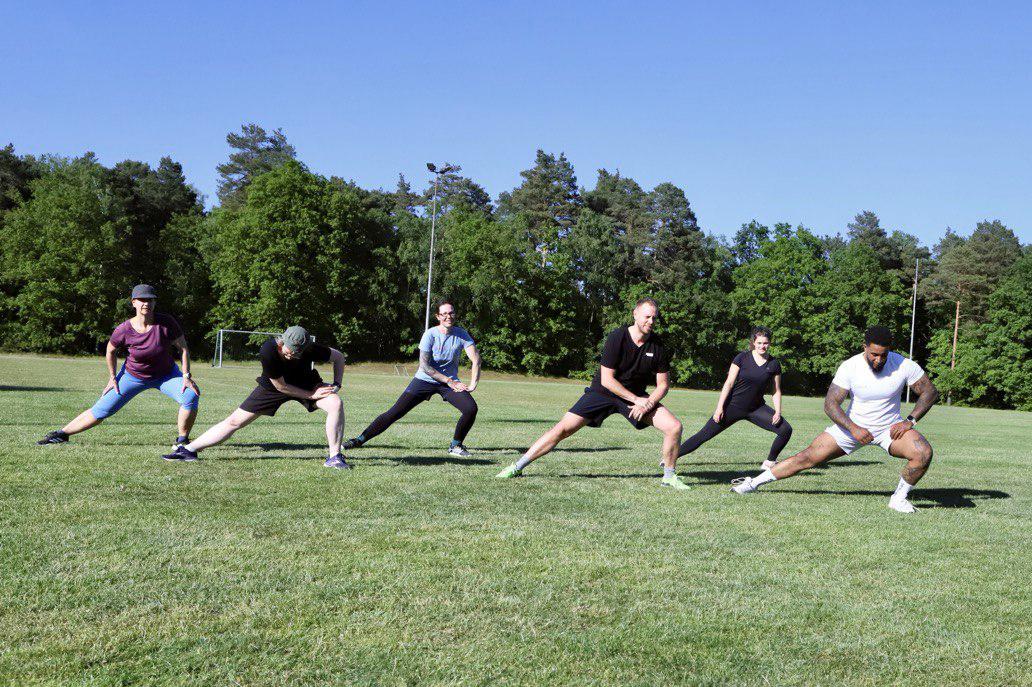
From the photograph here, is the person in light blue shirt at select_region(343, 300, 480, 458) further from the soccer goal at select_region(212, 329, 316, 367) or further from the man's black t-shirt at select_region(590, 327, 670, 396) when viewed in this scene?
the soccer goal at select_region(212, 329, 316, 367)

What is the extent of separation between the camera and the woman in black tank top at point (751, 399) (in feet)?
32.8

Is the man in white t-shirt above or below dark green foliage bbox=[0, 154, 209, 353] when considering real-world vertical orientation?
below

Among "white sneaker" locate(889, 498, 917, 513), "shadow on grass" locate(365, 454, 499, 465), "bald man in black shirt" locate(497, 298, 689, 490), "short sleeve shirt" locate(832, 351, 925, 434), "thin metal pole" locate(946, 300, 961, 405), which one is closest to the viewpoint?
"short sleeve shirt" locate(832, 351, 925, 434)

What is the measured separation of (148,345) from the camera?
9.10m

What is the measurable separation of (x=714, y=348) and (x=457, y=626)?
6283cm

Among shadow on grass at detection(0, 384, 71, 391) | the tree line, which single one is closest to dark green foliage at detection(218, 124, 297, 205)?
the tree line

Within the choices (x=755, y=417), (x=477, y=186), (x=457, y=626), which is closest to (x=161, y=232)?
(x=477, y=186)

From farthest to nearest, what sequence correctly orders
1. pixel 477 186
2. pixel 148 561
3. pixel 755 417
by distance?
pixel 477 186, pixel 755 417, pixel 148 561

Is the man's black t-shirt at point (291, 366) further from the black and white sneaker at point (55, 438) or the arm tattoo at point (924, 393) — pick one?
the arm tattoo at point (924, 393)

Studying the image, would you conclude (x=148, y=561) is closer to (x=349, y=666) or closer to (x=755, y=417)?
(x=349, y=666)

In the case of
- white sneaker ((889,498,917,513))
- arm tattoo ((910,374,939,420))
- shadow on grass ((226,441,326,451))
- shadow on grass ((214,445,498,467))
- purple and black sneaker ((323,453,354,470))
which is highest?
arm tattoo ((910,374,939,420))

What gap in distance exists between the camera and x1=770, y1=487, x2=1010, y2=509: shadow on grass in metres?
8.24

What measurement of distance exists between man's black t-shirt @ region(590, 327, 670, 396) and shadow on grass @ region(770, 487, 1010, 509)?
1933 mm

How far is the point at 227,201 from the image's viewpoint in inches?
2591
